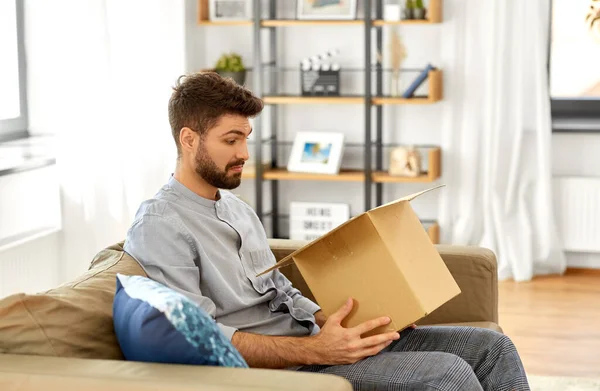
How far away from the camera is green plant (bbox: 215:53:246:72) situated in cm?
500

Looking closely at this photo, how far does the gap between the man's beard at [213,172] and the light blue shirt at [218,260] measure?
0.17 ft

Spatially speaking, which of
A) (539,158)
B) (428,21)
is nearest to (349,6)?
(428,21)

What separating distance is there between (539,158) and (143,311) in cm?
356

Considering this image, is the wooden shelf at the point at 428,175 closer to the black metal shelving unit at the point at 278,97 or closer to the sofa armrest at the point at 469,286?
the black metal shelving unit at the point at 278,97

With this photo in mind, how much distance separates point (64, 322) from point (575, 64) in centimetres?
393

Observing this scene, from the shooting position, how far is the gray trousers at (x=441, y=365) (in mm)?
1928

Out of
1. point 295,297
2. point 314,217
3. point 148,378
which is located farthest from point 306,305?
point 314,217

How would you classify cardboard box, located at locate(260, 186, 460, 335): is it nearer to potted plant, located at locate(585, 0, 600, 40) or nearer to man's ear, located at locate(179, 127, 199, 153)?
man's ear, located at locate(179, 127, 199, 153)

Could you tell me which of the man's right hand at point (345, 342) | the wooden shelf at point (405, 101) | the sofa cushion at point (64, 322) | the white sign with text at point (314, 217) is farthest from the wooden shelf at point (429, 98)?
the sofa cushion at point (64, 322)

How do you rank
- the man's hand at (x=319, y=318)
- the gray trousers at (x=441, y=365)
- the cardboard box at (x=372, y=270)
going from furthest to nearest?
the man's hand at (x=319, y=318) → the cardboard box at (x=372, y=270) → the gray trousers at (x=441, y=365)

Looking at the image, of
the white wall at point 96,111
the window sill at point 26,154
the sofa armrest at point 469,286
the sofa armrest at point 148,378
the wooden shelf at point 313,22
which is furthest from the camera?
the wooden shelf at point 313,22

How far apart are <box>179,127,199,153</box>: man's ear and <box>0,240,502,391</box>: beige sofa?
0.91 feet

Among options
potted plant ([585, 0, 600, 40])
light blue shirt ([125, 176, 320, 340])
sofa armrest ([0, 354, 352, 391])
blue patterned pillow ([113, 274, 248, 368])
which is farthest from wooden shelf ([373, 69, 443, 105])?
sofa armrest ([0, 354, 352, 391])

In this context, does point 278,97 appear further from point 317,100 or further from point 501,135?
point 501,135
